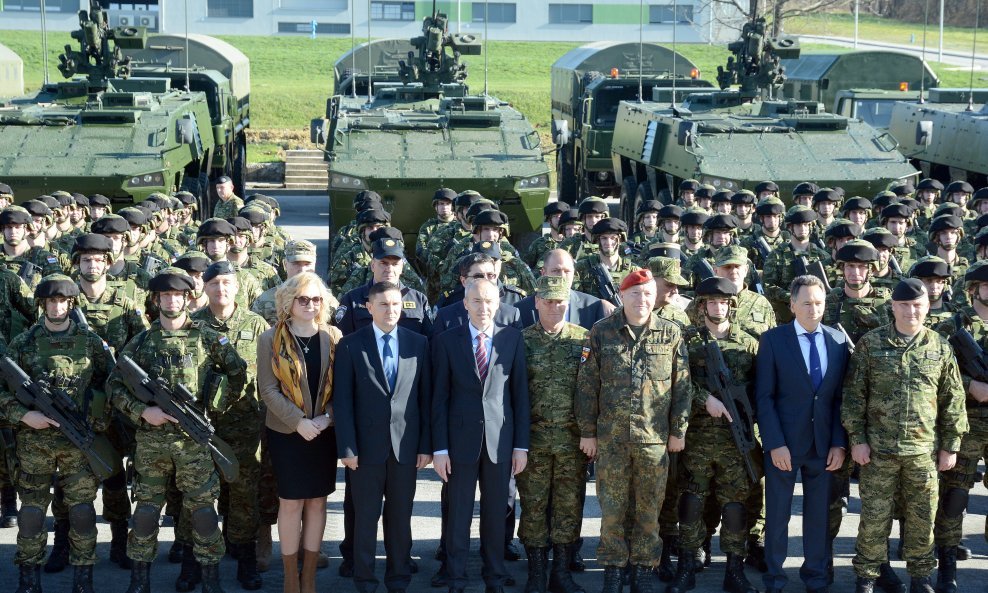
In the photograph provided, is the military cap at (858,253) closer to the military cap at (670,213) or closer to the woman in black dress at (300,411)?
the woman in black dress at (300,411)

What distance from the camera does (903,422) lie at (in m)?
6.48

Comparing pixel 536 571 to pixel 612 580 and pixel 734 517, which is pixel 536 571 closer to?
pixel 612 580

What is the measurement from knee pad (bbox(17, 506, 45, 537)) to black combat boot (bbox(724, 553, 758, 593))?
325cm

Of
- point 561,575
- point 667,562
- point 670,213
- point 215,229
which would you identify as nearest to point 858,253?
point 667,562

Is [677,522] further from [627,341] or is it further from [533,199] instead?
[533,199]

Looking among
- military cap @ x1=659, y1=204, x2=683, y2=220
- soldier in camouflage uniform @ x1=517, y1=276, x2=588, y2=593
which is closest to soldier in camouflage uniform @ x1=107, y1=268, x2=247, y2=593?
soldier in camouflage uniform @ x1=517, y1=276, x2=588, y2=593

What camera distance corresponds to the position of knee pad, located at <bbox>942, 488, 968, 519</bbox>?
6.91 meters

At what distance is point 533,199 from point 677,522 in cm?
778

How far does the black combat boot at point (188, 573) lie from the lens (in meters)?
6.83

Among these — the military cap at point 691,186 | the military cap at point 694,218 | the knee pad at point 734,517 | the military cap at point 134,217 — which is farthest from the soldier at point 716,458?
the military cap at point 691,186

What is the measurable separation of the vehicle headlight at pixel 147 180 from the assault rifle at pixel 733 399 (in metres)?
9.30

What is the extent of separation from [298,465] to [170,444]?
0.59 metres

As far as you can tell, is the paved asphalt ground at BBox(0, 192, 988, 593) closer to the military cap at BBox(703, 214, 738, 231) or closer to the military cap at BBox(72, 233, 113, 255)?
the military cap at BBox(72, 233, 113, 255)

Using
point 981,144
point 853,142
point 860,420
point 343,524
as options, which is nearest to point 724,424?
point 860,420
